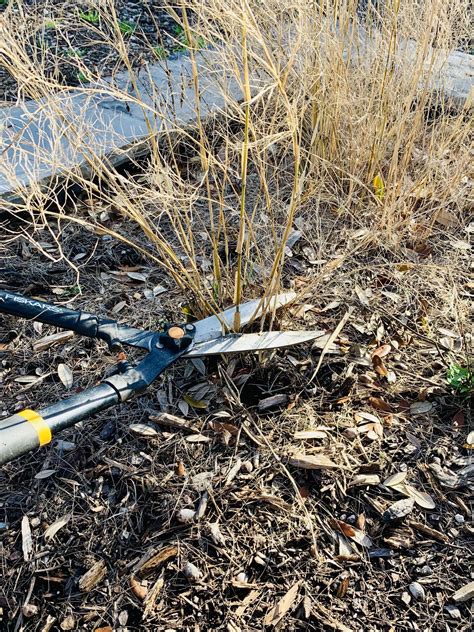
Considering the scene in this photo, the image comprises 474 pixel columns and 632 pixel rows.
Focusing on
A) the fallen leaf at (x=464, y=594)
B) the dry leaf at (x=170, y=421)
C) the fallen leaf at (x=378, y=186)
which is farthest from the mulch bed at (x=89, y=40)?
the fallen leaf at (x=464, y=594)

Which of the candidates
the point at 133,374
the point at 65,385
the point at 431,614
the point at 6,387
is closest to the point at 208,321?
the point at 133,374

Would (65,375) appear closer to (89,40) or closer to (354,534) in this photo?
(354,534)

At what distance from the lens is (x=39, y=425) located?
1300 millimetres

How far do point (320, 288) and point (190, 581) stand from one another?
107 centimetres

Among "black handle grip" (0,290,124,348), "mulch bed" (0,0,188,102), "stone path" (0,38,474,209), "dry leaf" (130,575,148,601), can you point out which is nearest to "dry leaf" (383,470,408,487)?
"dry leaf" (130,575,148,601)

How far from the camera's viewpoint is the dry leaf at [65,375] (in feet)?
6.01

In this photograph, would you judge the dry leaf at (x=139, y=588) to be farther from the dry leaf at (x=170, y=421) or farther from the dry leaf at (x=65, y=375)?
the dry leaf at (x=65, y=375)

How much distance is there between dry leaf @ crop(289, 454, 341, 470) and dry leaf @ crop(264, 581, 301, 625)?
0.97 feet

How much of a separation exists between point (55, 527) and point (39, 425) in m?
0.37

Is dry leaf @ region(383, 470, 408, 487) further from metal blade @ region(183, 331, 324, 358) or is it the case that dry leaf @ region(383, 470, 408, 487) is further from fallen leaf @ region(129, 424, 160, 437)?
fallen leaf @ region(129, 424, 160, 437)

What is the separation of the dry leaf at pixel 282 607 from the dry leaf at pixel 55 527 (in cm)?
54

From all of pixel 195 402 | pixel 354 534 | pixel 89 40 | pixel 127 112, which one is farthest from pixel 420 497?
pixel 89 40

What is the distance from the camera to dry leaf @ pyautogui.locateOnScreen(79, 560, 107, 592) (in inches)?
56.0

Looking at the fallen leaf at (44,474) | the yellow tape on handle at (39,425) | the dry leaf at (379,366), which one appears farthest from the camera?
the dry leaf at (379,366)
